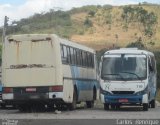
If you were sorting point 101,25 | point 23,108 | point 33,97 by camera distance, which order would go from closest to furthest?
1. point 33,97
2. point 23,108
3. point 101,25

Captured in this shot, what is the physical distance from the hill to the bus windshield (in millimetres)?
56789

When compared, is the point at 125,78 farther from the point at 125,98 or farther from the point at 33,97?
the point at 33,97

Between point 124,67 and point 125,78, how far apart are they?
565mm

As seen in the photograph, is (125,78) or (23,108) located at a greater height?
(125,78)

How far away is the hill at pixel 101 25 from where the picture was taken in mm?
93688

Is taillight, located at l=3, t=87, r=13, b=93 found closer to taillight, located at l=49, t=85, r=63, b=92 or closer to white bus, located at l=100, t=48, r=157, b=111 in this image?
taillight, located at l=49, t=85, r=63, b=92

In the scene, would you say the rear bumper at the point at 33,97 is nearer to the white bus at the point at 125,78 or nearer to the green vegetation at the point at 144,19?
the white bus at the point at 125,78

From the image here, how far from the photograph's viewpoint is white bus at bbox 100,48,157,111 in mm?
26562

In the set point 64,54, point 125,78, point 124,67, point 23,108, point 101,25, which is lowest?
point 23,108

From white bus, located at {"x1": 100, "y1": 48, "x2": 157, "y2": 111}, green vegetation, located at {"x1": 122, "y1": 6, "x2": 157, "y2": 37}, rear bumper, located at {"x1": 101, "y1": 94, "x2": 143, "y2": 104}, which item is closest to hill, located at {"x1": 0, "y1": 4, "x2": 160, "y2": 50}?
green vegetation, located at {"x1": 122, "y1": 6, "x2": 157, "y2": 37}

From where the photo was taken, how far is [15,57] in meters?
25.0

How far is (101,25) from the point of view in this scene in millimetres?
110812

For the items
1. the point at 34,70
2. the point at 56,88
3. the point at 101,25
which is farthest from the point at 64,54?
the point at 101,25

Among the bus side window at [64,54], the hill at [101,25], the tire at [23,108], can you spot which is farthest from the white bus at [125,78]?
the hill at [101,25]
